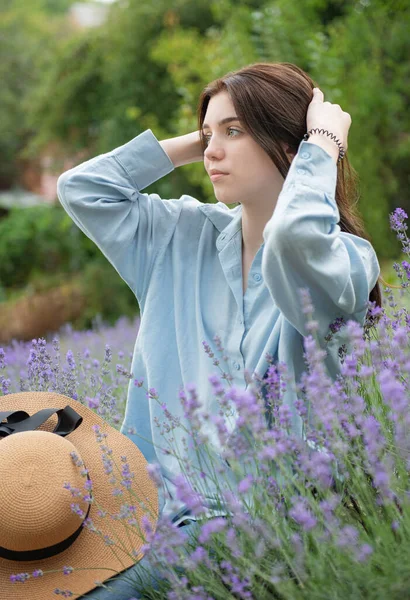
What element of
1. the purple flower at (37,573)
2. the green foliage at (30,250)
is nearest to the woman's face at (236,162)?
the purple flower at (37,573)

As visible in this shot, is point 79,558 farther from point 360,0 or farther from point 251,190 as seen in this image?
point 360,0

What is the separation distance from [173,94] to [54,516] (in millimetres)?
8459

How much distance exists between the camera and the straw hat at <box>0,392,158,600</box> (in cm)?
170

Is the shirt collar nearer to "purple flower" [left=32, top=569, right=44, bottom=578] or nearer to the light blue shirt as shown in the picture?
the light blue shirt

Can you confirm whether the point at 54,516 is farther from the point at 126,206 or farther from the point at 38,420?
the point at 126,206

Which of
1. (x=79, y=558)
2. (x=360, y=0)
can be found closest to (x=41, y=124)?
(x=360, y=0)

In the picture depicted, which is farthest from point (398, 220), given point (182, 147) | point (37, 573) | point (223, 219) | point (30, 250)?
point (30, 250)

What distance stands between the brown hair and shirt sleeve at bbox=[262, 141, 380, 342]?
217 millimetres

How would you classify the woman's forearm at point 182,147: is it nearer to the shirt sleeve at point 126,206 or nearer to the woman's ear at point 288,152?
the shirt sleeve at point 126,206

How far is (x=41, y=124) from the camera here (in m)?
10.7

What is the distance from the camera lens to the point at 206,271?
2.23 m

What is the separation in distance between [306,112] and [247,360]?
704mm

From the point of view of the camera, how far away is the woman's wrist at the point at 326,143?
1863 millimetres

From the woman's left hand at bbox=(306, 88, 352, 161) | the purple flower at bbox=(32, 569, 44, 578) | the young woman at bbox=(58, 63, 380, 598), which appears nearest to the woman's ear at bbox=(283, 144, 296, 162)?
the young woman at bbox=(58, 63, 380, 598)
